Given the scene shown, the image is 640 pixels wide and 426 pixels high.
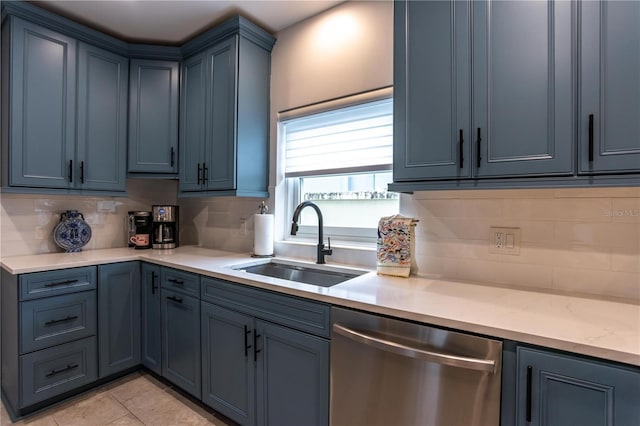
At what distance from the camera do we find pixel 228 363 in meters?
1.78

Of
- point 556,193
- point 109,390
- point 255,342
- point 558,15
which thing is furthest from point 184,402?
point 558,15

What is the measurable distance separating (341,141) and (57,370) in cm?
232

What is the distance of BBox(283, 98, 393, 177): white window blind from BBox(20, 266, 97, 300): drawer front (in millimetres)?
1505

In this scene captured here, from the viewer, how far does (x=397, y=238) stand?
1678 millimetres

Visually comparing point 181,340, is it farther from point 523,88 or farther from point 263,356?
point 523,88

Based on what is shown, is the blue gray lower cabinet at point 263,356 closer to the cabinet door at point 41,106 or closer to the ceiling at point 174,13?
the cabinet door at point 41,106

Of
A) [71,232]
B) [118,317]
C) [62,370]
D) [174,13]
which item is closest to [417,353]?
[118,317]

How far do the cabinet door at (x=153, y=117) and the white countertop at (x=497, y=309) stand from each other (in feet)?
3.76

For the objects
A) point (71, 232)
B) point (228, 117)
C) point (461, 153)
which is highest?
point (228, 117)

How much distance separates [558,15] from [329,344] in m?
1.54

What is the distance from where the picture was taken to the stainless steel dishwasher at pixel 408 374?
103 cm

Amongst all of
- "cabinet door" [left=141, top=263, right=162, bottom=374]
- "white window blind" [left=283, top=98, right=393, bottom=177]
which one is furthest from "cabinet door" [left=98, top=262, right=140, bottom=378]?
"white window blind" [left=283, top=98, right=393, bottom=177]

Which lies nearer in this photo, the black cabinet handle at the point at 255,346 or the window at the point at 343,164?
the black cabinet handle at the point at 255,346

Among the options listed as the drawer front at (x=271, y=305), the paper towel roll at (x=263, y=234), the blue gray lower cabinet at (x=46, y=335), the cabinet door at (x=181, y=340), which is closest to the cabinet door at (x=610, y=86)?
the drawer front at (x=271, y=305)
